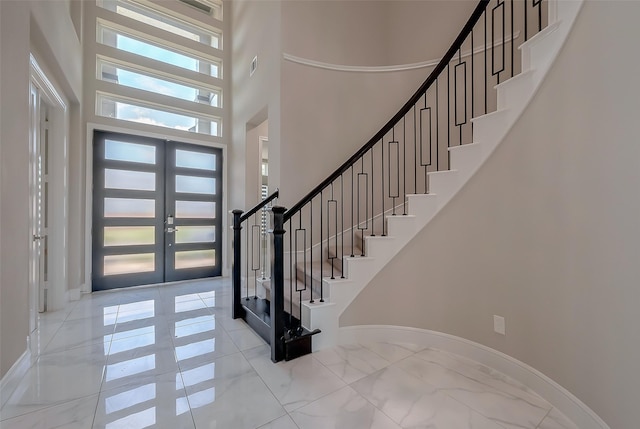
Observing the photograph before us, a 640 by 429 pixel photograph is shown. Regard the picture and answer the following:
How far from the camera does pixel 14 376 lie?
1864 mm

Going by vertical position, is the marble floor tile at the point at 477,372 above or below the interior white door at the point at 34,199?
below

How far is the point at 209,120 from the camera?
16.4 feet

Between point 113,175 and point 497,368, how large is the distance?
207 inches

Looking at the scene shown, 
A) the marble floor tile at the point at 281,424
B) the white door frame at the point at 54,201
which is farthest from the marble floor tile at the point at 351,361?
the white door frame at the point at 54,201

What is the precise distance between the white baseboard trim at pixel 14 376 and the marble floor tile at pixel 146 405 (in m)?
0.54

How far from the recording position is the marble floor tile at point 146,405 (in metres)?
1.52

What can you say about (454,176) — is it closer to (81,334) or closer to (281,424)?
(281,424)

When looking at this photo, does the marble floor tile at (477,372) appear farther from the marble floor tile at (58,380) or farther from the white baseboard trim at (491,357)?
the marble floor tile at (58,380)

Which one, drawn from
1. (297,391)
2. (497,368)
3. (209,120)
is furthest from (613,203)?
(209,120)

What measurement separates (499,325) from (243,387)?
72.1 inches

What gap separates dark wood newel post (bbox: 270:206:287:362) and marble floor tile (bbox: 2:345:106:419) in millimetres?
1181

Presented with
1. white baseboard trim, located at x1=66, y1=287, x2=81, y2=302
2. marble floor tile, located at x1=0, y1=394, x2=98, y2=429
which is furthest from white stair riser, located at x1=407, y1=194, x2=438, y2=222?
white baseboard trim, located at x1=66, y1=287, x2=81, y2=302

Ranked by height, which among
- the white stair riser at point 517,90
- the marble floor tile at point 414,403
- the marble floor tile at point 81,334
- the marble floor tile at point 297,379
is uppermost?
the white stair riser at point 517,90

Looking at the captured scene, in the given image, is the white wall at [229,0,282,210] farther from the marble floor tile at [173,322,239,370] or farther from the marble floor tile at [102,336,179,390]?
the marble floor tile at [102,336,179,390]
